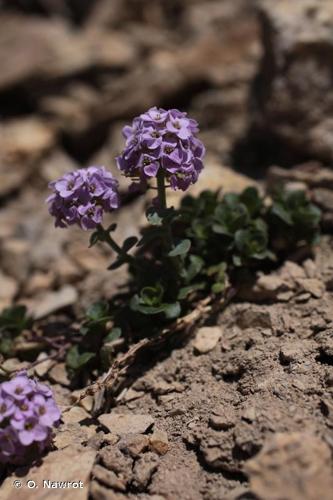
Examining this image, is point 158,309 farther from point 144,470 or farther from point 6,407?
point 6,407

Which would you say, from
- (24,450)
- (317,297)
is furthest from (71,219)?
(317,297)

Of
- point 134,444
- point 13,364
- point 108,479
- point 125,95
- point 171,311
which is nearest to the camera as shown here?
point 108,479

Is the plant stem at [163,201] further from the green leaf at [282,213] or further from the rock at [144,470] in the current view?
the rock at [144,470]

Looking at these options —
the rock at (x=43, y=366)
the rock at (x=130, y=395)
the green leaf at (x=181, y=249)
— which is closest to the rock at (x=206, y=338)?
the rock at (x=130, y=395)

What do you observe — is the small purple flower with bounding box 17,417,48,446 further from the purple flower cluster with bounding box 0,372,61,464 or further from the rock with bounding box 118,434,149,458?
the rock with bounding box 118,434,149,458

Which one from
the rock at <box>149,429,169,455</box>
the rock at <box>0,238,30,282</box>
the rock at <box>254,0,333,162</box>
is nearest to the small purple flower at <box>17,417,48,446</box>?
the rock at <box>149,429,169,455</box>

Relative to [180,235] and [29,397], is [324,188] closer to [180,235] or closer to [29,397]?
[180,235]

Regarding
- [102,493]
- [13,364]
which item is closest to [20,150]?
[13,364]
